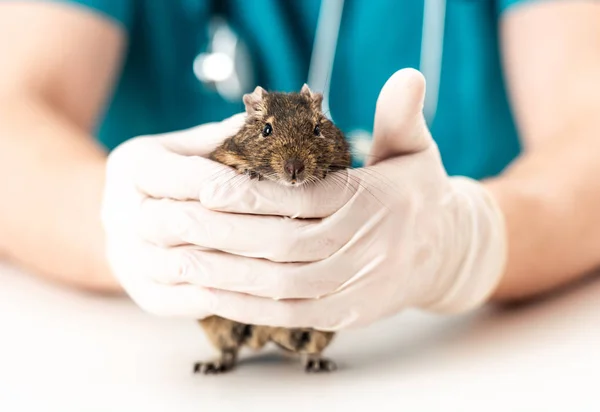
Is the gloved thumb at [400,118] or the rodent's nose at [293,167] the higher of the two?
the gloved thumb at [400,118]

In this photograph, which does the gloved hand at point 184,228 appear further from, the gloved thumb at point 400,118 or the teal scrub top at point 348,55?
the teal scrub top at point 348,55

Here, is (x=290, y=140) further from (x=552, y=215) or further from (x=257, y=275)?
(x=552, y=215)

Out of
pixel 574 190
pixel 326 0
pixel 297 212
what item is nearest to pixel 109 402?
pixel 297 212

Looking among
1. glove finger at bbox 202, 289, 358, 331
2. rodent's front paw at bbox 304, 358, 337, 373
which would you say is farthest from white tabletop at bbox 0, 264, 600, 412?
glove finger at bbox 202, 289, 358, 331

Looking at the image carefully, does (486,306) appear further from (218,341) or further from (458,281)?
(218,341)

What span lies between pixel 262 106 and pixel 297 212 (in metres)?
0.22

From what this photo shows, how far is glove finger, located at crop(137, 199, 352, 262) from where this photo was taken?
1.24m

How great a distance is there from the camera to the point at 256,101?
4.26ft

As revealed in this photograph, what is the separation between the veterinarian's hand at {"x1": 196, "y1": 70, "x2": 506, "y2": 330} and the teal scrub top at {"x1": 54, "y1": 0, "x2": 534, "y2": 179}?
94 cm

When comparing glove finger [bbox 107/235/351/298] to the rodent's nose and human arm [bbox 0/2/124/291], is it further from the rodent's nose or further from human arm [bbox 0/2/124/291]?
human arm [bbox 0/2/124/291]

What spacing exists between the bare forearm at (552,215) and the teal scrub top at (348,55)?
0.42m

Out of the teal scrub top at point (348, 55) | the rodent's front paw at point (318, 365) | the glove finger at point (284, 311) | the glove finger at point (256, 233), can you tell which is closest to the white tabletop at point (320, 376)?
the rodent's front paw at point (318, 365)

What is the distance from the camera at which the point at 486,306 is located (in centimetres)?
178

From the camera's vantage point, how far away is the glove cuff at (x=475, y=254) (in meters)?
1.49
